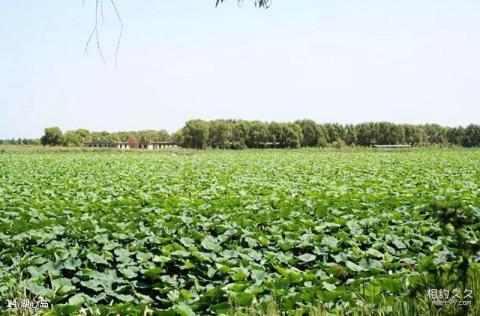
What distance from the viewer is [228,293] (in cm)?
354

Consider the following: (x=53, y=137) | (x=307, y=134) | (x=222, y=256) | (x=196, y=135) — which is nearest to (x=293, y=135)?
(x=307, y=134)

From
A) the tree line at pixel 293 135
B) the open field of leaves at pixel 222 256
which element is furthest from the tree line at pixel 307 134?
the open field of leaves at pixel 222 256

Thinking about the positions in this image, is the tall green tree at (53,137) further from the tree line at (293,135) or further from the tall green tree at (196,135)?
the tall green tree at (196,135)

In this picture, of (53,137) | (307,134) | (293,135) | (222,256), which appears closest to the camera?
(222,256)

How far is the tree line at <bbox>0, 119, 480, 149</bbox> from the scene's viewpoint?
377 ft

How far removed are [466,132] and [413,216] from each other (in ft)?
420

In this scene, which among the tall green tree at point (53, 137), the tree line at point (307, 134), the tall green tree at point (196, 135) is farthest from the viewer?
the tall green tree at point (53, 137)

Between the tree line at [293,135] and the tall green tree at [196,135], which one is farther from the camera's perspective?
the tree line at [293,135]

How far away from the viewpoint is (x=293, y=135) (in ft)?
392

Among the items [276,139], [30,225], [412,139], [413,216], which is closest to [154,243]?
[30,225]

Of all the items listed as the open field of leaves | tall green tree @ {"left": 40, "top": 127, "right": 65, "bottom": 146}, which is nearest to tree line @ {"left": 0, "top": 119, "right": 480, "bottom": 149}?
tall green tree @ {"left": 40, "top": 127, "right": 65, "bottom": 146}

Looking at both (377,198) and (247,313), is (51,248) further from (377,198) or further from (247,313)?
(377,198)

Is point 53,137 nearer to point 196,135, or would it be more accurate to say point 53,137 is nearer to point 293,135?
point 196,135

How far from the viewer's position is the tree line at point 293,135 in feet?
377
